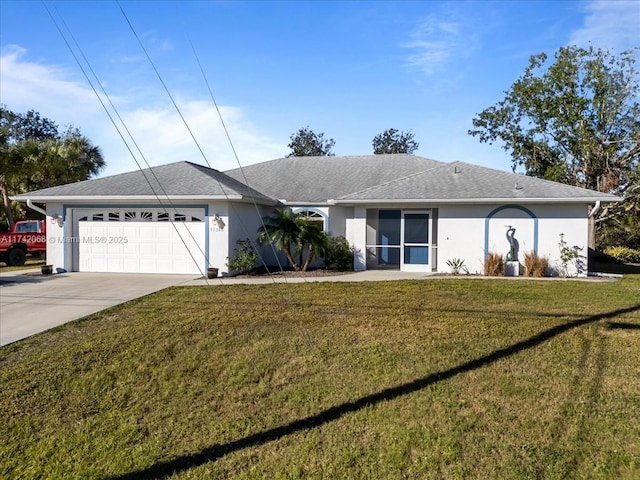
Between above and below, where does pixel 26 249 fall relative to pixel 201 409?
above

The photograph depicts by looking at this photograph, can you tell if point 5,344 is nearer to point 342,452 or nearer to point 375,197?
point 342,452

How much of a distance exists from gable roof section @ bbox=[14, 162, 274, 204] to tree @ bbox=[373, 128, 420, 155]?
103 ft

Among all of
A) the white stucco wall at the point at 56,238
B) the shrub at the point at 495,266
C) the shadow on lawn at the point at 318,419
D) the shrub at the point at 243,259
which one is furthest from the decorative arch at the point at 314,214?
the shadow on lawn at the point at 318,419

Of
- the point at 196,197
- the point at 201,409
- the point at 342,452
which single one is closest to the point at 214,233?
the point at 196,197

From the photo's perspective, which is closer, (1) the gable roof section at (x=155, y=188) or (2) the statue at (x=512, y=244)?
(1) the gable roof section at (x=155, y=188)

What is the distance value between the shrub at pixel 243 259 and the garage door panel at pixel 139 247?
1043 mm

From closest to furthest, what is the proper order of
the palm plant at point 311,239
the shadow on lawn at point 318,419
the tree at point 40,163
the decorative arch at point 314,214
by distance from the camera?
the shadow on lawn at point 318,419, the palm plant at point 311,239, the decorative arch at point 314,214, the tree at point 40,163

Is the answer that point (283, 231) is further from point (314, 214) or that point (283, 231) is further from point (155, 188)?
point (155, 188)

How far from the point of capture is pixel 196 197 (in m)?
14.6

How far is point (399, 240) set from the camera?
17.3 m

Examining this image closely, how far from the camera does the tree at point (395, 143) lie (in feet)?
→ 153

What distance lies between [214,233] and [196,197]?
1265 millimetres

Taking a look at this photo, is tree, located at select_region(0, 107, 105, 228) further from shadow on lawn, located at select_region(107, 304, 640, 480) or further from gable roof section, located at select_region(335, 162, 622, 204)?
shadow on lawn, located at select_region(107, 304, 640, 480)

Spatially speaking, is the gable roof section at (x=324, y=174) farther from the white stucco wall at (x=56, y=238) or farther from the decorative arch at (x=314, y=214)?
the white stucco wall at (x=56, y=238)
